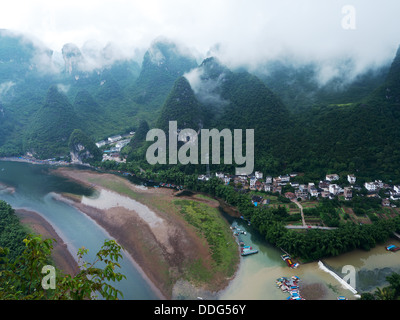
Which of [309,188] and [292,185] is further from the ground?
[292,185]

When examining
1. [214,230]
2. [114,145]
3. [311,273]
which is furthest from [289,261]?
[114,145]

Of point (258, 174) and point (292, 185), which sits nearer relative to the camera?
point (292, 185)

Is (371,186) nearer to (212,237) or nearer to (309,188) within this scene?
(309,188)

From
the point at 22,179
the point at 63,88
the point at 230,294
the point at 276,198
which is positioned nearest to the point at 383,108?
the point at 276,198

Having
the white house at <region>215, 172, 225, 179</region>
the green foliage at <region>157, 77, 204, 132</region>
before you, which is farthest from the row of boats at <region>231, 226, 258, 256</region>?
the green foliage at <region>157, 77, 204, 132</region>

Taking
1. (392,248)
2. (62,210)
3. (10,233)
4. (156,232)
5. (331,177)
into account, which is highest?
(331,177)

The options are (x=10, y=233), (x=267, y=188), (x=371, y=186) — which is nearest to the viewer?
(x=10, y=233)
